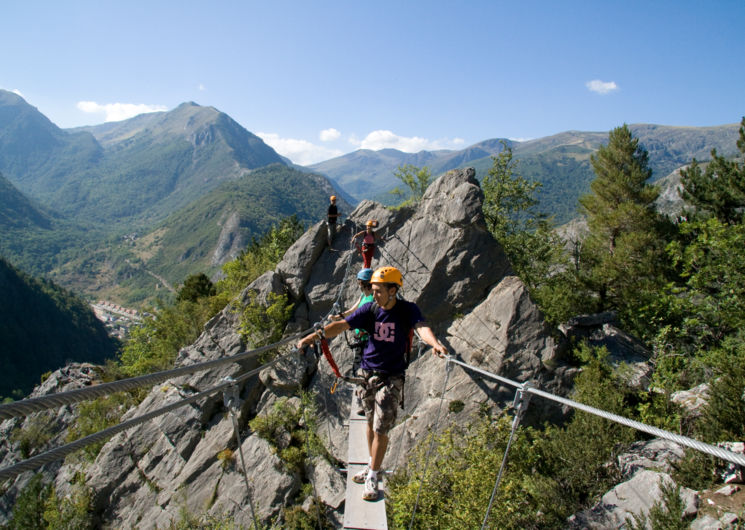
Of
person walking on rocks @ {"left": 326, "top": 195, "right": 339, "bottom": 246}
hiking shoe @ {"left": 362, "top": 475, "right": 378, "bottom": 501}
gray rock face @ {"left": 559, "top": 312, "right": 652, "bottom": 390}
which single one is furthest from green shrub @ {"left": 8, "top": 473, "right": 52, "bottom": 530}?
gray rock face @ {"left": 559, "top": 312, "right": 652, "bottom": 390}

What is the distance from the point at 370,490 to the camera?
A: 638cm

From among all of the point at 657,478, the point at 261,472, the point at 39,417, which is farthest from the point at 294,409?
the point at 39,417

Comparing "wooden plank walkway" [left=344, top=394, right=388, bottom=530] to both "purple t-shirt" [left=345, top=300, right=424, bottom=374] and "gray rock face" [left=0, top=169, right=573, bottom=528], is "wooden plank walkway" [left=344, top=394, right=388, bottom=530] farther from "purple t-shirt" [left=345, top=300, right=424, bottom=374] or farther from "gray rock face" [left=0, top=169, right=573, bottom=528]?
"gray rock face" [left=0, top=169, right=573, bottom=528]

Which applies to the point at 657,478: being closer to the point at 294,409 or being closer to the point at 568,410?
the point at 568,410

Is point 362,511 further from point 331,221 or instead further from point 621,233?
point 621,233

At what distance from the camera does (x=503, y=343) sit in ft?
53.3

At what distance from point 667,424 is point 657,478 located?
406 centimetres

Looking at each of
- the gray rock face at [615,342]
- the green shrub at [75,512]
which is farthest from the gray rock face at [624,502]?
the green shrub at [75,512]

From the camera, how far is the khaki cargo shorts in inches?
253

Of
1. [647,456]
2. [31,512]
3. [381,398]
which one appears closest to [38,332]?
[31,512]

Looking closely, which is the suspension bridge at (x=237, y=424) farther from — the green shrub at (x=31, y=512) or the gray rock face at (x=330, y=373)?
the green shrub at (x=31, y=512)

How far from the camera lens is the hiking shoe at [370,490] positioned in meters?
6.38

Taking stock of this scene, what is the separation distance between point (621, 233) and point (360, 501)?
25772mm

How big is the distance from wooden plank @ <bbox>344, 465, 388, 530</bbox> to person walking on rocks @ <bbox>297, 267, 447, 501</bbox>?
0.10 meters
